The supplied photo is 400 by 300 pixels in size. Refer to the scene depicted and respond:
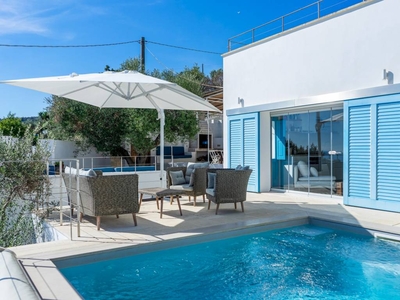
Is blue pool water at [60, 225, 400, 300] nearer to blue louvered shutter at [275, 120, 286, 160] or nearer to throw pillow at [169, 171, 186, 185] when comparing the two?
throw pillow at [169, 171, 186, 185]

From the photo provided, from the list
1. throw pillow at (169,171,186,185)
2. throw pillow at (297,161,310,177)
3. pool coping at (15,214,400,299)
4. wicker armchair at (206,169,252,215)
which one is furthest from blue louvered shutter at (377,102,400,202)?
throw pillow at (169,171,186,185)

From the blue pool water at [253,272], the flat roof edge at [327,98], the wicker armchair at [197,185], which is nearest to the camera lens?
the blue pool water at [253,272]

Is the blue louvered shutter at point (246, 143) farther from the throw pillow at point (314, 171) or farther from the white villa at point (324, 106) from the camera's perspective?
the throw pillow at point (314, 171)

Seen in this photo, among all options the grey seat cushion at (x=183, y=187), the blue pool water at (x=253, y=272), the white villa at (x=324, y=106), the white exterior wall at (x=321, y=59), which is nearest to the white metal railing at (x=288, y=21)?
the white villa at (x=324, y=106)

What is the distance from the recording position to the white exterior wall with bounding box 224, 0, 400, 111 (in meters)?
7.46

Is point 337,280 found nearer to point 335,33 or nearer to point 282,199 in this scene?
point 282,199

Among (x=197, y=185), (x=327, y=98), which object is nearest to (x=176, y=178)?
(x=197, y=185)

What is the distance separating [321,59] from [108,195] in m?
6.53

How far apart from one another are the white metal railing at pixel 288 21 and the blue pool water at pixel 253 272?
600 cm

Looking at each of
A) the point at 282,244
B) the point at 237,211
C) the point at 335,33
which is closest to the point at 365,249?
the point at 282,244

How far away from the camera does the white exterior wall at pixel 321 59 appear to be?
7.46 metres

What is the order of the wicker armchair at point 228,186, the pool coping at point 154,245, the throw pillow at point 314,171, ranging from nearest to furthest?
the pool coping at point 154,245 < the wicker armchair at point 228,186 < the throw pillow at point 314,171

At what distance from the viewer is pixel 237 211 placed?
740 centimetres

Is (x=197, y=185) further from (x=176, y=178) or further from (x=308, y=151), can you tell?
(x=308, y=151)
